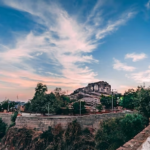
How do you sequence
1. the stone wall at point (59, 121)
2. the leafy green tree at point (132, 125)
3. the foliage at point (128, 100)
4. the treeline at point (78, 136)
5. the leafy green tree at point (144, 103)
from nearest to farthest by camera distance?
the leafy green tree at point (132, 125), the treeline at point (78, 136), the leafy green tree at point (144, 103), the stone wall at point (59, 121), the foliage at point (128, 100)

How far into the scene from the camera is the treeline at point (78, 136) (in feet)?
63.3

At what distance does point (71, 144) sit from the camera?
82.9 ft

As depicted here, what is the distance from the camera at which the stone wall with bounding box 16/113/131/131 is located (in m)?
28.1

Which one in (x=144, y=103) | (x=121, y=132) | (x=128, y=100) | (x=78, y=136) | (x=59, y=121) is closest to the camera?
(x=121, y=132)

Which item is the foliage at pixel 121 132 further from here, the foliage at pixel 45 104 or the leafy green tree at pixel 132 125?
the foliage at pixel 45 104

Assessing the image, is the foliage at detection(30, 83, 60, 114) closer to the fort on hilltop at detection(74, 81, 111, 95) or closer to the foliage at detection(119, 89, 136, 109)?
the foliage at detection(119, 89, 136, 109)

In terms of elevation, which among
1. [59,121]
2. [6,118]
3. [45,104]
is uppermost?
[45,104]

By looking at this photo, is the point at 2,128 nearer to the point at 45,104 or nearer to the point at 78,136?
the point at 45,104

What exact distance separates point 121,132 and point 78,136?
8.33 metres

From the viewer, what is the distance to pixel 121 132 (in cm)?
1995

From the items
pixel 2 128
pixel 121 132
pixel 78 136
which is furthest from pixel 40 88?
pixel 121 132

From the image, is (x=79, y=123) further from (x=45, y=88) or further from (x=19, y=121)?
(x=45, y=88)

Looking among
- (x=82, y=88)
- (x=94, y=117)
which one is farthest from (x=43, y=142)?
(x=82, y=88)

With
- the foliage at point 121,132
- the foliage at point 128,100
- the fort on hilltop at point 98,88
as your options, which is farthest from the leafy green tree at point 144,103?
the fort on hilltop at point 98,88
